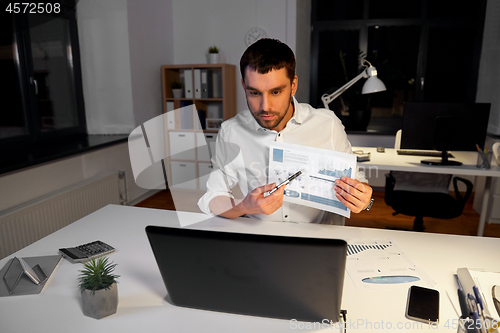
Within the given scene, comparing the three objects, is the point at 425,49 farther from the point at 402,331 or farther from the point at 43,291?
the point at 43,291

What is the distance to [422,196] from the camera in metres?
2.69

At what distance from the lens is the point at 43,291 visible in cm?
99

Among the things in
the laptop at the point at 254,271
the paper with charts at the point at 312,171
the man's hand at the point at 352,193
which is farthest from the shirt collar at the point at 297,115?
the laptop at the point at 254,271

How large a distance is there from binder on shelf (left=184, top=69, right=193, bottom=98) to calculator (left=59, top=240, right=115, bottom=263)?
3187 millimetres

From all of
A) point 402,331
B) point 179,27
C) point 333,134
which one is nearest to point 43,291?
point 402,331

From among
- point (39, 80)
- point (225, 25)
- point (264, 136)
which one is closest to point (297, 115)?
point (264, 136)

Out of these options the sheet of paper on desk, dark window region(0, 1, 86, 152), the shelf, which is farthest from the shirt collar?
the shelf

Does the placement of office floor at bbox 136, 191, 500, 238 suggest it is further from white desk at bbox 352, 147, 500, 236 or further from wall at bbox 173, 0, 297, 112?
wall at bbox 173, 0, 297, 112

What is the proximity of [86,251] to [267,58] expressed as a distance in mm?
949

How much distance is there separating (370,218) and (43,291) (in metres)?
3.09

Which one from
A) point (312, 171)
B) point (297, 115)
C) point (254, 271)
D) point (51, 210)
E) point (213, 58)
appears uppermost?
point (213, 58)

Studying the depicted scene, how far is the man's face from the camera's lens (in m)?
1.35

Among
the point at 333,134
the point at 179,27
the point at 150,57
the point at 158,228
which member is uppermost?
the point at 179,27

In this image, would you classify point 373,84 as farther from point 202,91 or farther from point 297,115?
point 202,91
